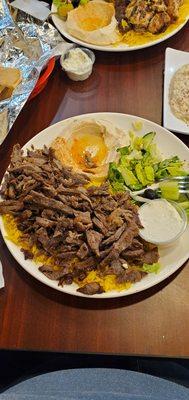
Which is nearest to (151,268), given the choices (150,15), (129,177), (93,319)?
(93,319)

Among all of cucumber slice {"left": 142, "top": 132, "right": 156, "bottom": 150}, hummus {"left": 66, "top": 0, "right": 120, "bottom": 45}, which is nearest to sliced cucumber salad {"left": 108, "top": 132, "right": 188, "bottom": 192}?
cucumber slice {"left": 142, "top": 132, "right": 156, "bottom": 150}

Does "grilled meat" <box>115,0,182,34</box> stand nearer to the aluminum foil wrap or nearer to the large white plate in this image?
the aluminum foil wrap

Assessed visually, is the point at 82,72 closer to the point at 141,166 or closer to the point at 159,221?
the point at 141,166

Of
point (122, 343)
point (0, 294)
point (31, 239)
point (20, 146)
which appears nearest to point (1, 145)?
point (20, 146)

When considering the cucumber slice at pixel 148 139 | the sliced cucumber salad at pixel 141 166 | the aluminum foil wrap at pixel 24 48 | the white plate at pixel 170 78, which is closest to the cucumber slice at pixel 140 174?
the sliced cucumber salad at pixel 141 166

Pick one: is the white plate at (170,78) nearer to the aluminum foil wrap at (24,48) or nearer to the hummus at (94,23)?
the hummus at (94,23)

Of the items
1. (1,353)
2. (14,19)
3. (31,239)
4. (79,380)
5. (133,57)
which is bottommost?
(1,353)

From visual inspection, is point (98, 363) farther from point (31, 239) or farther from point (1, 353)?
point (31, 239)
